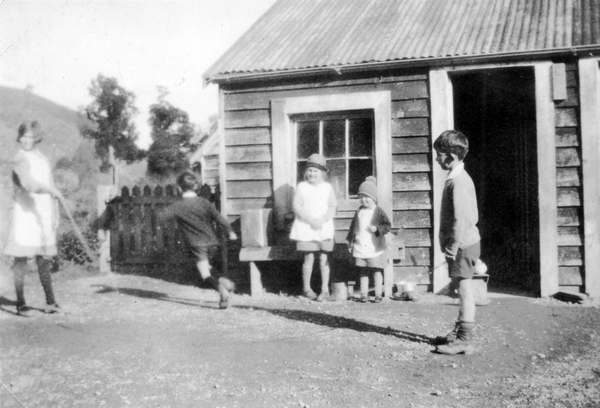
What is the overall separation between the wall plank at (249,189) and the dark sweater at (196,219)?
4.07ft

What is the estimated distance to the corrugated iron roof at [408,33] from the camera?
6.30 meters

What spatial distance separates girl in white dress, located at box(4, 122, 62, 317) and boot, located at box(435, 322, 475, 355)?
401cm

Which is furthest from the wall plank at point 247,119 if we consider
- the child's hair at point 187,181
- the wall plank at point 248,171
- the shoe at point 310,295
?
the shoe at point 310,295

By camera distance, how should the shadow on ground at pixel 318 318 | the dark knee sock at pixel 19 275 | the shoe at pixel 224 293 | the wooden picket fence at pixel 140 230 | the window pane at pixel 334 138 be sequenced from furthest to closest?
1. the wooden picket fence at pixel 140 230
2. the window pane at pixel 334 138
3. the shoe at pixel 224 293
4. the dark knee sock at pixel 19 275
5. the shadow on ground at pixel 318 318

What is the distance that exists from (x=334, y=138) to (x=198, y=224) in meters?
2.21

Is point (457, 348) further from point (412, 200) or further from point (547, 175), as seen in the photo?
point (547, 175)

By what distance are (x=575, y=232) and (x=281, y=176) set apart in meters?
3.60

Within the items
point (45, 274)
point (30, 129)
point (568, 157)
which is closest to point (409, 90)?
point (568, 157)

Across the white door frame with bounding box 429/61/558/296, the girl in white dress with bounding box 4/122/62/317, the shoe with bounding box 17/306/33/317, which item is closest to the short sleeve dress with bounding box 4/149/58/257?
the girl in white dress with bounding box 4/122/62/317

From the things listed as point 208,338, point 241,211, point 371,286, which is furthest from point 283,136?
point 208,338

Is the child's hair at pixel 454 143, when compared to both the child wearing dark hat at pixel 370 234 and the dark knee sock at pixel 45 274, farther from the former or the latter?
the dark knee sock at pixel 45 274

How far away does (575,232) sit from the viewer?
6211 mm

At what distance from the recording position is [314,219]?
6.29 m

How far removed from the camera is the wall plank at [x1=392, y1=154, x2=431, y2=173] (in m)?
6.63
